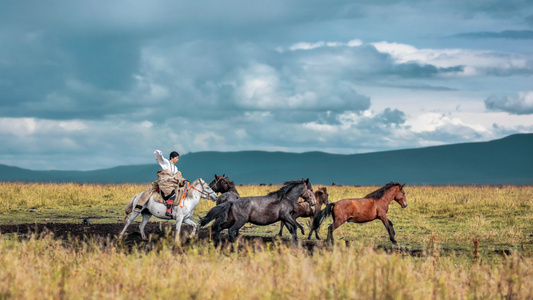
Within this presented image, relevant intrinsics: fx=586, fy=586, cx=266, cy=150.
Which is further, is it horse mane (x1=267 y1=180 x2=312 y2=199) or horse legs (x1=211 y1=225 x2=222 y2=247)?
horse mane (x1=267 y1=180 x2=312 y2=199)

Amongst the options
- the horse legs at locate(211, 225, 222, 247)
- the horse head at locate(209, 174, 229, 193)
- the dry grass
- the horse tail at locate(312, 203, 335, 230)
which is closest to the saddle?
the horse legs at locate(211, 225, 222, 247)

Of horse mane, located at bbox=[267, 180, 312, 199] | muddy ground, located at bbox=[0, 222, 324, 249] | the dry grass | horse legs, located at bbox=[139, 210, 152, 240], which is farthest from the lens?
muddy ground, located at bbox=[0, 222, 324, 249]

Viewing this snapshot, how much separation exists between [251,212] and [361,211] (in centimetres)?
327

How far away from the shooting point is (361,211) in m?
16.2

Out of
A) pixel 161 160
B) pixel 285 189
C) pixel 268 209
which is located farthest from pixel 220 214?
pixel 161 160

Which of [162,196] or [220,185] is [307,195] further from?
[162,196]

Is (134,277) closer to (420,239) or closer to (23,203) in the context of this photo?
(420,239)

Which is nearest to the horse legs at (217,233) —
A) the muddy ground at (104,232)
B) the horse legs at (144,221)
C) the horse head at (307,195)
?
the muddy ground at (104,232)

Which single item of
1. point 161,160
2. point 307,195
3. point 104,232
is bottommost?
point 104,232

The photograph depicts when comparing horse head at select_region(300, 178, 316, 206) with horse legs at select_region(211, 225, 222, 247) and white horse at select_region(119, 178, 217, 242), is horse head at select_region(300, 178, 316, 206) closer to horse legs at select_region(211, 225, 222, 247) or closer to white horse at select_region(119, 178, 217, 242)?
horse legs at select_region(211, 225, 222, 247)

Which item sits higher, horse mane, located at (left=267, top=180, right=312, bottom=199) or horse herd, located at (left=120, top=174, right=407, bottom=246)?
horse mane, located at (left=267, top=180, right=312, bottom=199)

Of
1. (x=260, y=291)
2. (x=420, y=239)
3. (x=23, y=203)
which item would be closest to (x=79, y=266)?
(x=260, y=291)

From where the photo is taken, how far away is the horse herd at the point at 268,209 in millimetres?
14773

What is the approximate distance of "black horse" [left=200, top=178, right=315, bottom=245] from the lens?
14.7 metres
